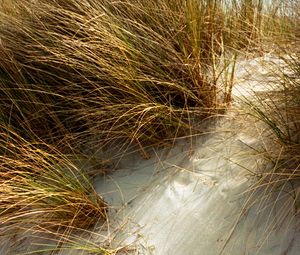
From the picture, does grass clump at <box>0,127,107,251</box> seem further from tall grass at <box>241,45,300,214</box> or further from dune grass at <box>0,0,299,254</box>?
tall grass at <box>241,45,300,214</box>

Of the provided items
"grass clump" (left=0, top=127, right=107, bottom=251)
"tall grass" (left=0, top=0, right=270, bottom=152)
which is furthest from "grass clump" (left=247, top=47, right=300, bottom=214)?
"grass clump" (left=0, top=127, right=107, bottom=251)

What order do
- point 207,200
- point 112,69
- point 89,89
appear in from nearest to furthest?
1. point 207,200
2. point 112,69
3. point 89,89

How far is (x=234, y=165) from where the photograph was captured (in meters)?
1.70

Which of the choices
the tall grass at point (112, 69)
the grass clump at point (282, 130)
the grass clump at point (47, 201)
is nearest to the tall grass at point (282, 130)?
the grass clump at point (282, 130)

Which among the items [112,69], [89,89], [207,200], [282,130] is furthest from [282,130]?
[89,89]

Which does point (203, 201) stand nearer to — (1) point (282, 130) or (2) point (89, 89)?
(1) point (282, 130)

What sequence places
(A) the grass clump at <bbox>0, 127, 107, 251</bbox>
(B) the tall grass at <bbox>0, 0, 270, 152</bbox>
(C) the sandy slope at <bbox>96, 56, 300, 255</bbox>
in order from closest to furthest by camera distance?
(C) the sandy slope at <bbox>96, 56, 300, 255</bbox>, (A) the grass clump at <bbox>0, 127, 107, 251</bbox>, (B) the tall grass at <bbox>0, 0, 270, 152</bbox>

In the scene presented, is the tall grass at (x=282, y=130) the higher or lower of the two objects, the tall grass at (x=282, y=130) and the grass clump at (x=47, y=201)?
the higher

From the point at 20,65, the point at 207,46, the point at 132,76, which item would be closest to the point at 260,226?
the point at 132,76

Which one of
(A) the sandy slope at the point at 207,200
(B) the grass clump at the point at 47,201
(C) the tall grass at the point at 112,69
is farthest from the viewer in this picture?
(C) the tall grass at the point at 112,69

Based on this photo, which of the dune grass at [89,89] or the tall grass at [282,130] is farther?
the dune grass at [89,89]

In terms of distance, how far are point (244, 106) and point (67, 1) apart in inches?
46.5

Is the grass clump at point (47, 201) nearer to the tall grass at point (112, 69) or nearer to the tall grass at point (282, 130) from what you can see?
the tall grass at point (112, 69)

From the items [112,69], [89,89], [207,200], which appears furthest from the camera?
[89,89]
